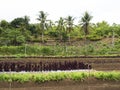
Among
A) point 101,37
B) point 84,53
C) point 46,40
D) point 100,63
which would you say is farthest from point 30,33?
point 100,63

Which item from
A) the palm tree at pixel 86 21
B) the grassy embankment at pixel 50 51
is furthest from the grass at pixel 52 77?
the palm tree at pixel 86 21

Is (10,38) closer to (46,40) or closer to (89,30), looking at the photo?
(46,40)

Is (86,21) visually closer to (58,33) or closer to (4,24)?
(58,33)

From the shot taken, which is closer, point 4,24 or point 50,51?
point 50,51

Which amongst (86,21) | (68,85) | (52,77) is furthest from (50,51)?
(68,85)

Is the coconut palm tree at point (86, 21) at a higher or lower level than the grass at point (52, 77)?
higher

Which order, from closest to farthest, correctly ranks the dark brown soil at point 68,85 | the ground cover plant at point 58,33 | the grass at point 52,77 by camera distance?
the dark brown soil at point 68,85 → the grass at point 52,77 → the ground cover plant at point 58,33

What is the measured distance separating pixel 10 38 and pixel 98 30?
16504 mm

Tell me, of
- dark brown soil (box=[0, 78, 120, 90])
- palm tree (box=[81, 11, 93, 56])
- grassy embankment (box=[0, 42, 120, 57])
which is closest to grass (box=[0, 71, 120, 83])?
dark brown soil (box=[0, 78, 120, 90])

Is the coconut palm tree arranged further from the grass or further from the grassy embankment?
the grass

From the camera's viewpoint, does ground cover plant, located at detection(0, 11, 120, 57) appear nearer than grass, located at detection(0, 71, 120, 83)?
No

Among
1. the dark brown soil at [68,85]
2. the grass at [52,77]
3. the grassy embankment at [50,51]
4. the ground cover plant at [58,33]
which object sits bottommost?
the dark brown soil at [68,85]

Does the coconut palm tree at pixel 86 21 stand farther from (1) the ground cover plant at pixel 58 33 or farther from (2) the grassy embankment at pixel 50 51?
(2) the grassy embankment at pixel 50 51

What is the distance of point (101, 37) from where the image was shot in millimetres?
58969
